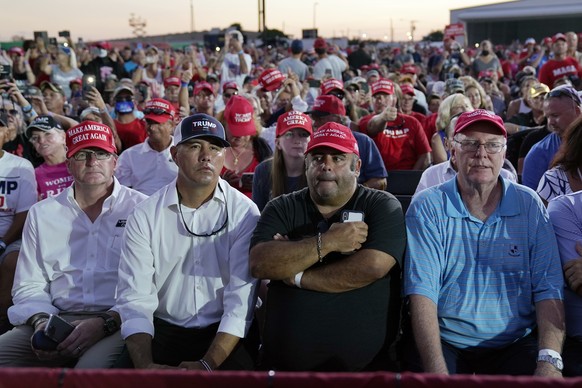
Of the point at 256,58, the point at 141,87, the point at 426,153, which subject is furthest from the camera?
the point at 256,58

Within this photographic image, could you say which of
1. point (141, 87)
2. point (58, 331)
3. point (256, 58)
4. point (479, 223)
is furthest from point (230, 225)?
point (256, 58)

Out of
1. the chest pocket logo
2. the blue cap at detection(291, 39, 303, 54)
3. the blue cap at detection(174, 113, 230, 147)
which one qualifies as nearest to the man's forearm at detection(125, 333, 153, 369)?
the blue cap at detection(174, 113, 230, 147)

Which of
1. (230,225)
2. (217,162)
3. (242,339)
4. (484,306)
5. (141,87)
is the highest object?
(141,87)

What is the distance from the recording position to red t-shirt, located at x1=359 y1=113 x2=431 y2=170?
7195 mm

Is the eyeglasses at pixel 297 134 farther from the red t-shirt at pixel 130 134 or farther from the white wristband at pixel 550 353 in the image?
the red t-shirt at pixel 130 134

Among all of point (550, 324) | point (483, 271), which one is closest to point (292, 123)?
point (483, 271)

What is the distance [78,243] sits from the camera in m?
4.08

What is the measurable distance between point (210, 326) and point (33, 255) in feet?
4.08

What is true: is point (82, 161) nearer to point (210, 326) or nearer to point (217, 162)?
point (217, 162)

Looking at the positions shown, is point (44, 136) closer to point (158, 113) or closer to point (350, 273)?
point (158, 113)

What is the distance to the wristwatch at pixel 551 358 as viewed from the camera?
305cm

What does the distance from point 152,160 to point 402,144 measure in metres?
2.72

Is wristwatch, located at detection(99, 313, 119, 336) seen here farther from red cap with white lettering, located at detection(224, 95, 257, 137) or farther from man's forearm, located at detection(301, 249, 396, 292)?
red cap with white lettering, located at detection(224, 95, 257, 137)

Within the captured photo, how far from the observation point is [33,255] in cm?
404
